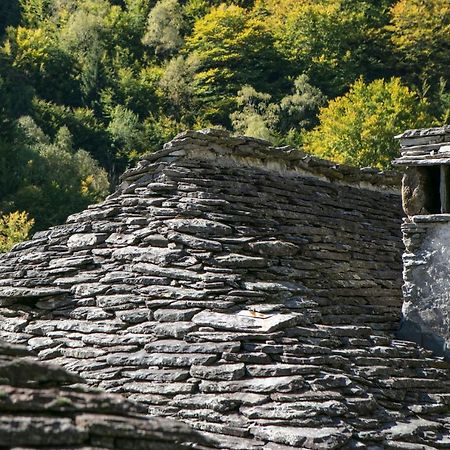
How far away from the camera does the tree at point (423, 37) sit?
46094mm

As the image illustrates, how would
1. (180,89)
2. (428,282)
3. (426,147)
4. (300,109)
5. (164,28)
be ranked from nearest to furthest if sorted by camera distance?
(428,282)
(426,147)
(300,109)
(180,89)
(164,28)

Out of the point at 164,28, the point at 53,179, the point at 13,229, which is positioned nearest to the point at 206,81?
the point at 164,28

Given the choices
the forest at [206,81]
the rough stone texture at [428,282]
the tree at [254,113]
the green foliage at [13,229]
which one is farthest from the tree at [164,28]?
the rough stone texture at [428,282]

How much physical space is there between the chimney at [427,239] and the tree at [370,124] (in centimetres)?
2680

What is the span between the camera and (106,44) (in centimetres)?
5312

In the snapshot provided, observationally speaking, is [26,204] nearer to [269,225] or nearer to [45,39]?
[45,39]

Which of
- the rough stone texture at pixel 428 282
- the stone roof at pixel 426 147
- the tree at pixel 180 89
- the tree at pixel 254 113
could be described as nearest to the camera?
the rough stone texture at pixel 428 282

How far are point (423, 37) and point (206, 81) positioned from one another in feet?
31.7

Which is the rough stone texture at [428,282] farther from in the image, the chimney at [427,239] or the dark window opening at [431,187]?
the dark window opening at [431,187]

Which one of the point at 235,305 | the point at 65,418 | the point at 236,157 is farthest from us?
the point at 236,157

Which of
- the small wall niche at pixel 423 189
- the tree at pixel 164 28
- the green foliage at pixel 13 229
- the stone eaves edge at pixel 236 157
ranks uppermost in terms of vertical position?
the tree at pixel 164 28

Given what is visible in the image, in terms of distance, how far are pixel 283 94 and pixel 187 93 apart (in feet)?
14.5

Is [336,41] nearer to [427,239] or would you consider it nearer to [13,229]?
[13,229]

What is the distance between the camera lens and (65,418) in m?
3.57
